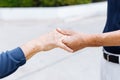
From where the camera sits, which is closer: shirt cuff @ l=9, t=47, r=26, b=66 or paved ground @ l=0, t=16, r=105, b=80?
shirt cuff @ l=9, t=47, r=26, b=66

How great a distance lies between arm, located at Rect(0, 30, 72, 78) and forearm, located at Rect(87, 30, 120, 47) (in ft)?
0.56

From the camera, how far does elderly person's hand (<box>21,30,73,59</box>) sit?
2.55 meters

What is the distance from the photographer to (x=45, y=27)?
379 inches

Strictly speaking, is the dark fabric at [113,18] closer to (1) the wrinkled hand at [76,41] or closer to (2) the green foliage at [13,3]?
(1) the wrinkled hand at [76,41]

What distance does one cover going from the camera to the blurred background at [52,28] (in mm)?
6012

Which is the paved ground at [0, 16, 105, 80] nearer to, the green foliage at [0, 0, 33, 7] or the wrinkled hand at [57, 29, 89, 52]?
the green foliage at [0, 0, 33, 7]

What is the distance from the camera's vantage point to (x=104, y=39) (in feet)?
8.07

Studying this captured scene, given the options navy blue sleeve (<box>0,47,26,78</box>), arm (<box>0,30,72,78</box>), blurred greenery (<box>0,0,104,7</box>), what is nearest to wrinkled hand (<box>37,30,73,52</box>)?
arm (<box>0,30,72,78</box>)

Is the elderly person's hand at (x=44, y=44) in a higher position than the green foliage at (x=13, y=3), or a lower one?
higher

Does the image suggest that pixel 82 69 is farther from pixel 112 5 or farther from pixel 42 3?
pixel 42 3

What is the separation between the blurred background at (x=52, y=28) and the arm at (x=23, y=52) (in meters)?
3.09

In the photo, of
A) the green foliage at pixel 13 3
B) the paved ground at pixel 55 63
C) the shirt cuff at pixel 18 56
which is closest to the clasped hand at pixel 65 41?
the shirt cuff at pixel 18 56

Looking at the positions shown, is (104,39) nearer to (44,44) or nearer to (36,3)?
(44,44)

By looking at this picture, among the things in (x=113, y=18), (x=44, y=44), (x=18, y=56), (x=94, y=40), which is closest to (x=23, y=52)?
(x=18, y=56)
